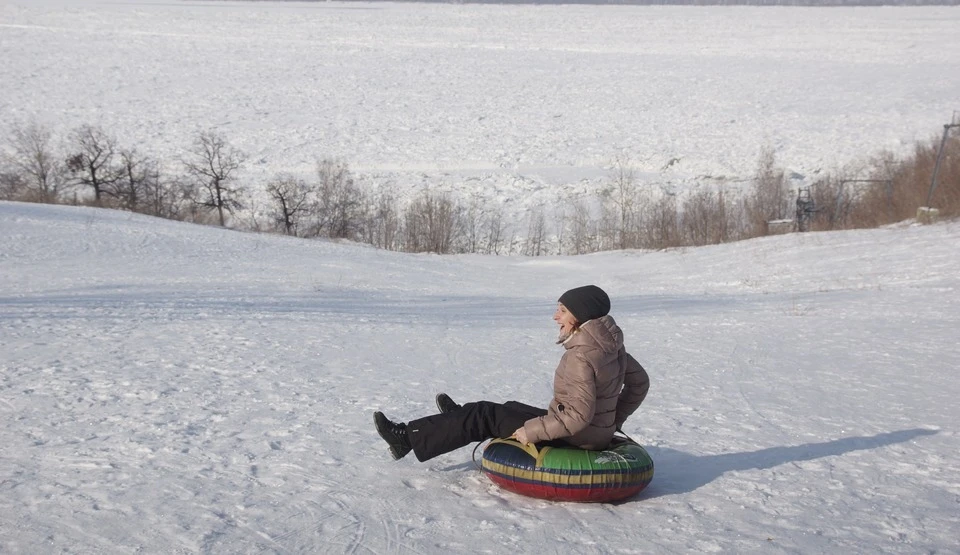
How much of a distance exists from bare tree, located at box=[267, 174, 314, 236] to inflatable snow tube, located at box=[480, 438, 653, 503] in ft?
104

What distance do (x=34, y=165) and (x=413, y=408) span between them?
36.3 metres

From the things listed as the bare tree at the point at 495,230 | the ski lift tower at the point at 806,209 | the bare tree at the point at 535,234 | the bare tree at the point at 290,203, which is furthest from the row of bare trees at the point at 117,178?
the ski lift tower at the point at 806,209

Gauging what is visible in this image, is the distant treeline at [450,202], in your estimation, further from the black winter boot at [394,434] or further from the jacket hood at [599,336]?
the black winter boot at [394,434]

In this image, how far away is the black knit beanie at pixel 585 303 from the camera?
17.4ft

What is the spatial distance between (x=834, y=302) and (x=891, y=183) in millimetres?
17446

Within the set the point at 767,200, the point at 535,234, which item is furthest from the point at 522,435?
the point at 767,200

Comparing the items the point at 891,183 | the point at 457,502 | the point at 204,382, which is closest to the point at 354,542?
the point at 457,502

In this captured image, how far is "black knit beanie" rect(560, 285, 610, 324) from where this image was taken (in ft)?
17.4

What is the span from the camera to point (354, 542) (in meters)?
4.94

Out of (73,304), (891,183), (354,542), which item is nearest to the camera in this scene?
(354,542)

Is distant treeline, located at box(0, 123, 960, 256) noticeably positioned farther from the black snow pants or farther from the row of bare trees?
the black snow pants

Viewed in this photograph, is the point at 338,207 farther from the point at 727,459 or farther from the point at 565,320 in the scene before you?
the point at 565,320

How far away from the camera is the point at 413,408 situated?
8227mm

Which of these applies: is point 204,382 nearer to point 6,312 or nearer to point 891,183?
point 6,312
